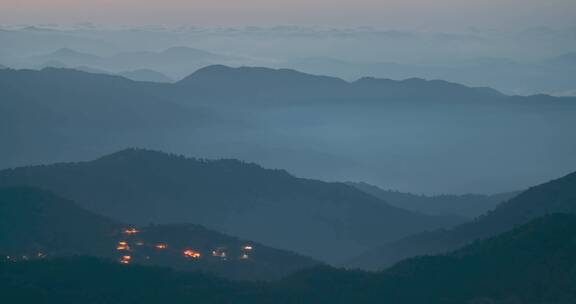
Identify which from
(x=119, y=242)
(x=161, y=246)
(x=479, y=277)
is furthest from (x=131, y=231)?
(x=479, y=277)

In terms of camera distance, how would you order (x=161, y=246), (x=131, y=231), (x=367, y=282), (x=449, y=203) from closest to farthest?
(x=367, y=282) → (x=161, y=246) → (x=131, y=231) → (x=449, y=203)

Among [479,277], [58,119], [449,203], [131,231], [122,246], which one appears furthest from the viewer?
[58,119]

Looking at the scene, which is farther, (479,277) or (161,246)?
(161,246)

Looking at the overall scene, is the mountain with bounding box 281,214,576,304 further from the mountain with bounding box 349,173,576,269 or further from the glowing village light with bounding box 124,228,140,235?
the mountain with bounding box 349,173,576,269

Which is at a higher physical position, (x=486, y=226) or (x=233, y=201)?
(x=233, y=201)

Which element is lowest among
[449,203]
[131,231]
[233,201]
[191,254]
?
[191,254]

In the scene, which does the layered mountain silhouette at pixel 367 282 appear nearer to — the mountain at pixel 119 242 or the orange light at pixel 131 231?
the mountain at pixel 119 242

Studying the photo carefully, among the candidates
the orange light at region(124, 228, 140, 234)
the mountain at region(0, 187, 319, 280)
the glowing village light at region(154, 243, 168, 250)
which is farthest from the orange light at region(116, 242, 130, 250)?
the orange light at region(124, 228, 140, 234)

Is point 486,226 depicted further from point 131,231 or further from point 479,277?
point 131,231
